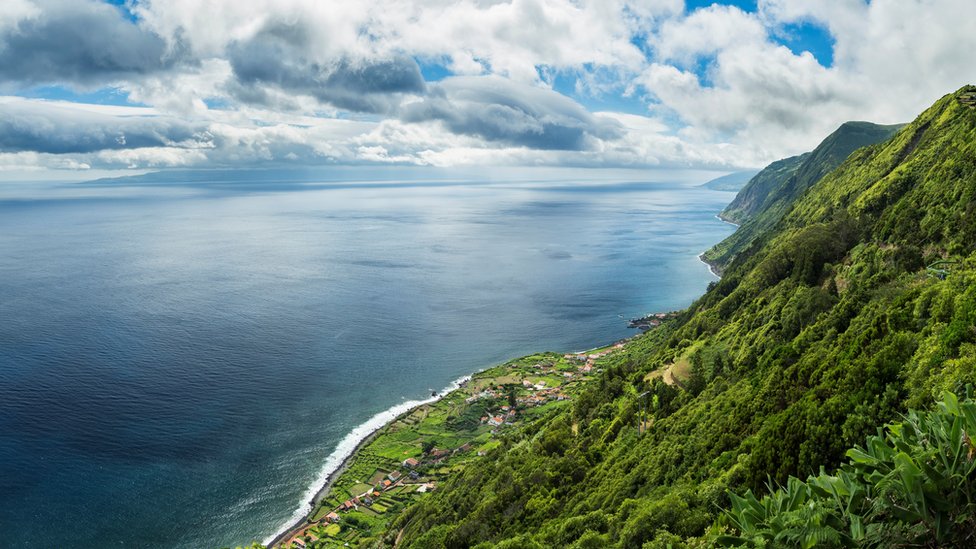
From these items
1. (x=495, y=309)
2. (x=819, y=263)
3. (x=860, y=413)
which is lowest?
(x=495, y=309)

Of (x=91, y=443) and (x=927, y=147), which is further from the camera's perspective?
(x=91, y=443)

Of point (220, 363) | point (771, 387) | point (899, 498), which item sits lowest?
point (220, 363)

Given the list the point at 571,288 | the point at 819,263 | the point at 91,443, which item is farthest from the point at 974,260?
the point at 571,288

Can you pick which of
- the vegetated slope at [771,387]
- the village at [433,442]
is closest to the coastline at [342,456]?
the village at [433,442]

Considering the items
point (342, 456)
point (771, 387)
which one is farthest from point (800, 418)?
point (342, 456)

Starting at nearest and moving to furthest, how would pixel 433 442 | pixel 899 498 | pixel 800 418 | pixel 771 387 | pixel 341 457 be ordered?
pixel 899 498 < pixel 800 418 < pixel 771 387 < pixel 341 457 < pixel 433 442

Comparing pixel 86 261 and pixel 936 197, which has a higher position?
pixel 936 197

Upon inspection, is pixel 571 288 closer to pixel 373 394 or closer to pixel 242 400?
pixel 373 394

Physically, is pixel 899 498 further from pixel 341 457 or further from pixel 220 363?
pixel 220 363
